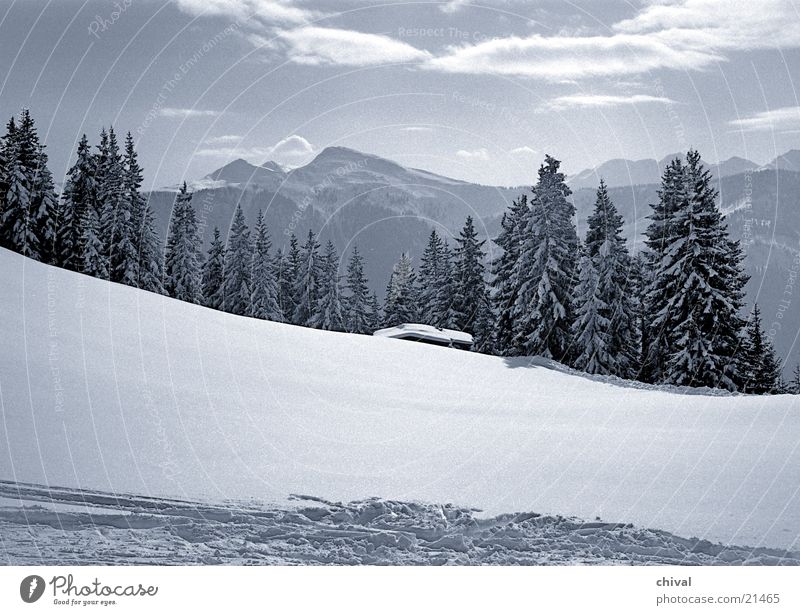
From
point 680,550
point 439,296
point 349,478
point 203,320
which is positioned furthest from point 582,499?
point 439,296

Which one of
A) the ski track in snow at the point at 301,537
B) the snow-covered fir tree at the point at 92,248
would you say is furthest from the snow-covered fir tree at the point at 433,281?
the ski track in snow at the point at 301,537

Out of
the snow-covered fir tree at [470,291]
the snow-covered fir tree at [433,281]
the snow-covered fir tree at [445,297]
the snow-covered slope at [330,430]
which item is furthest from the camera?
the snow-covered fir tree at [433,281]

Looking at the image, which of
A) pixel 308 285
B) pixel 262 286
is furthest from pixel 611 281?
pixel 308 285

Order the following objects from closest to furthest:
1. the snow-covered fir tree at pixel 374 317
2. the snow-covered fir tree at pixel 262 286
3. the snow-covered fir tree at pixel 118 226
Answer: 1. the snow-covered fir tree at pixel 118 226
2. the snow-covered fir tree at pixel 262 286
3. the snow-covered fir tree at pixel 374 317

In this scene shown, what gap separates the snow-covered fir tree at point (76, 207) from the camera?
51.9 m

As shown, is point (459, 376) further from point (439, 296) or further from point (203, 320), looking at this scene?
point (439, 296)

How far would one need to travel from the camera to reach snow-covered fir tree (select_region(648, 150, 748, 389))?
38.8 meters

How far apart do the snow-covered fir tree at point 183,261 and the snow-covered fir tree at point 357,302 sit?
45.6 ft

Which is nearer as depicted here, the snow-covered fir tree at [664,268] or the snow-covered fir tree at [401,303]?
the snow-covered fir tree at [664,268]

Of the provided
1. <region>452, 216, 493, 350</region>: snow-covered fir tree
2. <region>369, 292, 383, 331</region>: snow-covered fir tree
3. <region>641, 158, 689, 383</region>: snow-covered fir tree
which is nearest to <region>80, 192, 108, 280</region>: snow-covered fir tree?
<region>452, 216, 493, 350</region>: snow-covered fir tree

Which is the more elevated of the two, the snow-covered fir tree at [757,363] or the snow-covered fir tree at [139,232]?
the snow-covered fir tree at [139,232]

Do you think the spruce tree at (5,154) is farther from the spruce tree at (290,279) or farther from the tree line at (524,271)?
the spruce tree at (290,279)

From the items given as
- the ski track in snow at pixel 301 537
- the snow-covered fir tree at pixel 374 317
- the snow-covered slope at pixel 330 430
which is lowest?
the ski track in snow at pixel 301 537
